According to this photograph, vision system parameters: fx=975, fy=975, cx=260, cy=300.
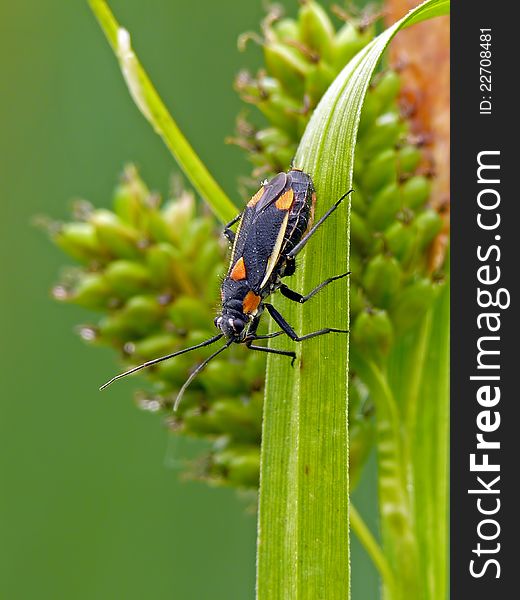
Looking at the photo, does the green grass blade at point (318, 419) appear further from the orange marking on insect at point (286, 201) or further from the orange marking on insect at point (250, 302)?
the orange marking on insect at point (250, 302)

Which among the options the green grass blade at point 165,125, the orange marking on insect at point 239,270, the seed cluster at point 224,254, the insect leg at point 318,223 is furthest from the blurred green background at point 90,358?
the insect leg at point 318,223

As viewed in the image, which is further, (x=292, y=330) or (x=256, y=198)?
(x=256, y=198)

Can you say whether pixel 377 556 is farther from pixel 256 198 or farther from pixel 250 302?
pixel 256 198

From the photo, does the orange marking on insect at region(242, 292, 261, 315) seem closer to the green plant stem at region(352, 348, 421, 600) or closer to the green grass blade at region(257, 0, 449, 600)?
the green plant stem at region(352, 348, 421, 600)

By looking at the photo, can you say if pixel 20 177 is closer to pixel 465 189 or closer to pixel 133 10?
pixel 133 10

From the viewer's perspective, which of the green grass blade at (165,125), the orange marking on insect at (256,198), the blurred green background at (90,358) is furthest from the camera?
the blurred green background at (90,358)

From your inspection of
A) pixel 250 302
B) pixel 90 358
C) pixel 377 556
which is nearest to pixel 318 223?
pixel 250 302

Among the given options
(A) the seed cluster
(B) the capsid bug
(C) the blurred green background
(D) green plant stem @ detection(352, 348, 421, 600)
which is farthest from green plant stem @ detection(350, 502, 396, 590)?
(C) the blurred green background
